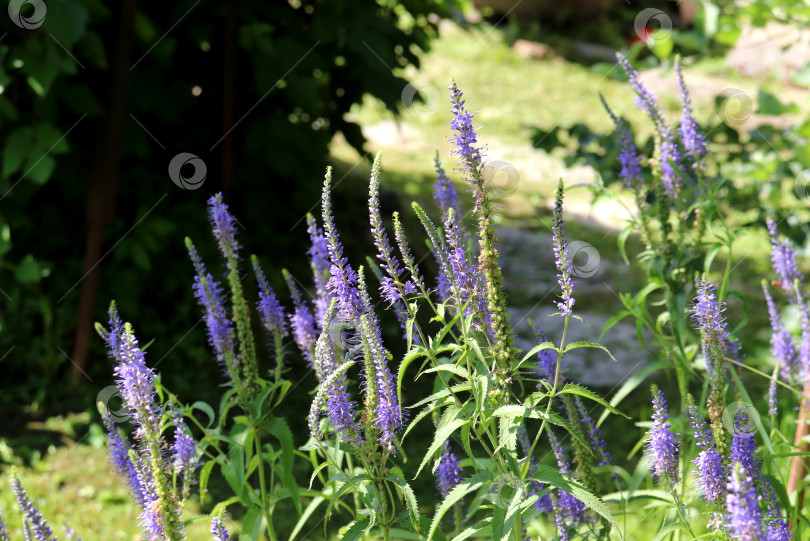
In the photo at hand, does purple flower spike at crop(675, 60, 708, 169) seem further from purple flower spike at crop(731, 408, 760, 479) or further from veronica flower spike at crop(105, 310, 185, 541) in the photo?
veronica flower spike at crop(105, 310, 185, 541)

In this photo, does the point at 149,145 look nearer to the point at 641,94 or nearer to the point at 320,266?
the point at 320,266

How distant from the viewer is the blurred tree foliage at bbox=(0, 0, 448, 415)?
477 cm

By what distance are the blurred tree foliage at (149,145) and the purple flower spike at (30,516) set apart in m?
3.13

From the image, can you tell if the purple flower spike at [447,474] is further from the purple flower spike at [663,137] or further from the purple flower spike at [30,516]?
the purple flower spike at [663,137]

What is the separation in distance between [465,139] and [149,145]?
386 cm

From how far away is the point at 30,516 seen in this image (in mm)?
1622

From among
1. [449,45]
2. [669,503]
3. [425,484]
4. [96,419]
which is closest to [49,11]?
[96,419]

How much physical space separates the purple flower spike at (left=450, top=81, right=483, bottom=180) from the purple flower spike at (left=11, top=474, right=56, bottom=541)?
1044 millimetres

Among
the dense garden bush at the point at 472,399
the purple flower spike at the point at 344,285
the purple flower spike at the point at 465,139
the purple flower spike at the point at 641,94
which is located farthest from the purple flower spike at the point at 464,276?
the purple flower spike at the point at 641,94

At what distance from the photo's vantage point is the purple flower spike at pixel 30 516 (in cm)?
162

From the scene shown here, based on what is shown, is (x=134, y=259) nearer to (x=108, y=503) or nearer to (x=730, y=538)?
(x=108, y=503)

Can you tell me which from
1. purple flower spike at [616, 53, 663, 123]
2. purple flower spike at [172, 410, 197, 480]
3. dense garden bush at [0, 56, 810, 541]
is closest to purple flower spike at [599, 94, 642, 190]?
dense garden bush at [0, 56, 810, 541]

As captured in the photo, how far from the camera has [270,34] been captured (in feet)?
18.0

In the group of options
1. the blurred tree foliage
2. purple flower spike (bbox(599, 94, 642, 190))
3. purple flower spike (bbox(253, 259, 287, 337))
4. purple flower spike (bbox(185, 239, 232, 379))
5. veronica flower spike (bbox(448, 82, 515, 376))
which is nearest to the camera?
veronica flower spike (bbox(448, 82, 515, 376))
